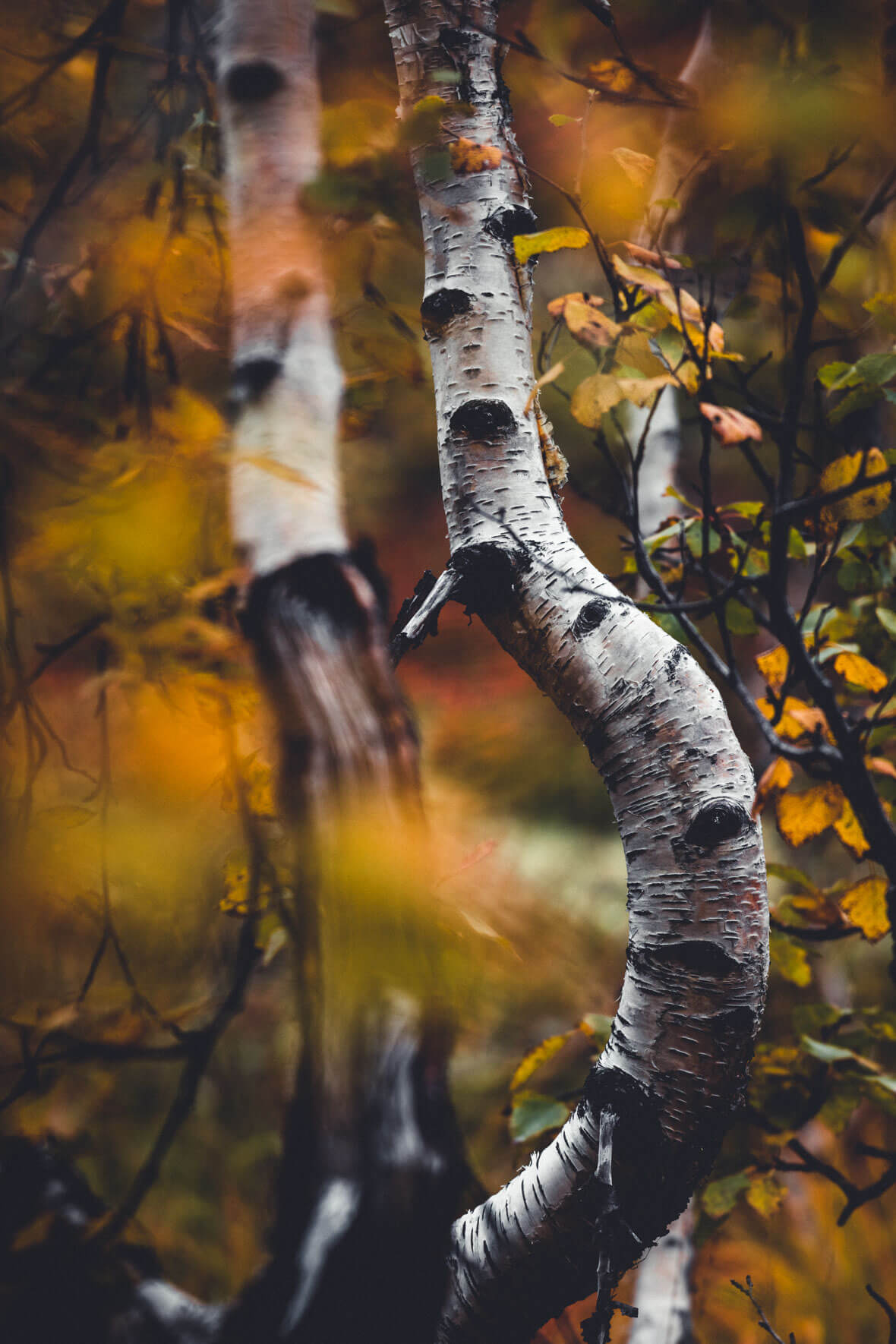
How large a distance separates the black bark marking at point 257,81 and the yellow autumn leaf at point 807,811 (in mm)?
794

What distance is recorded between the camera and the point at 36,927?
0.49 meters

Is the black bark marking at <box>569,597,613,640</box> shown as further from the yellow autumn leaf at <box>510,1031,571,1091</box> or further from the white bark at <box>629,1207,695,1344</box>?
the white bark at <box>629,1207,695,1344</box>

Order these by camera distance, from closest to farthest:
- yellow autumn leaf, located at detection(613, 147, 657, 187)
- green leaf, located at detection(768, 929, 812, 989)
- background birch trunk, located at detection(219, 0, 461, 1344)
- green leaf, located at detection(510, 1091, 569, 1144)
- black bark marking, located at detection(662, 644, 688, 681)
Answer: background birch trunk, located at detection(219, 0, 461, 1344)
black bark marking, located at detection(662, 644, 688, 681)
yellow autumn leaf, located at detection(613, 147, 657, 187)
green leaf, located at detection(510, 1091, 569, 1144)
green leaf, located at detection(768, 929, 812, 989)

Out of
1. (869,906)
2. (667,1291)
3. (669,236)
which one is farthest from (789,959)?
(669,236)

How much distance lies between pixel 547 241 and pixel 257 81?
0.25 metres

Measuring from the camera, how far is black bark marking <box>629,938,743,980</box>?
0.50m

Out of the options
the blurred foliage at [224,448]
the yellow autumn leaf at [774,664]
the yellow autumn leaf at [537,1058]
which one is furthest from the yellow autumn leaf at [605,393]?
the yellow autumn leaf at [537,1058]

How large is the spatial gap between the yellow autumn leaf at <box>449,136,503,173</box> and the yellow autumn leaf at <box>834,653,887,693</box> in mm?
622

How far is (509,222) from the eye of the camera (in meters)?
0.63

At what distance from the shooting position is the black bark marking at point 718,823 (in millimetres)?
507

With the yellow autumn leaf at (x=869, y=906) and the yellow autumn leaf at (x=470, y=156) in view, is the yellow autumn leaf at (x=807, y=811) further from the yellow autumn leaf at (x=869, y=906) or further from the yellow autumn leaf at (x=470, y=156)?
the yellow autumn leaf at (x=470, y=156)

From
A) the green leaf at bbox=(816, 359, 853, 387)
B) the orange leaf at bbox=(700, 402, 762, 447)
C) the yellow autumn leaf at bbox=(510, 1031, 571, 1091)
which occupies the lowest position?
the yellow autumn leaf at bbox=(510, 1031, 571, 1091)

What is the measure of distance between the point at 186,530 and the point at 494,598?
0.26m

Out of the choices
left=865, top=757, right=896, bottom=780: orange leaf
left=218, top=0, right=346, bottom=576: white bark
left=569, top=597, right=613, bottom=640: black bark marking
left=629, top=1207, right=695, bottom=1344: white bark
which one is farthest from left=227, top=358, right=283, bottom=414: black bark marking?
left=629, top=1207, right=695, bottom=1344: white bark
